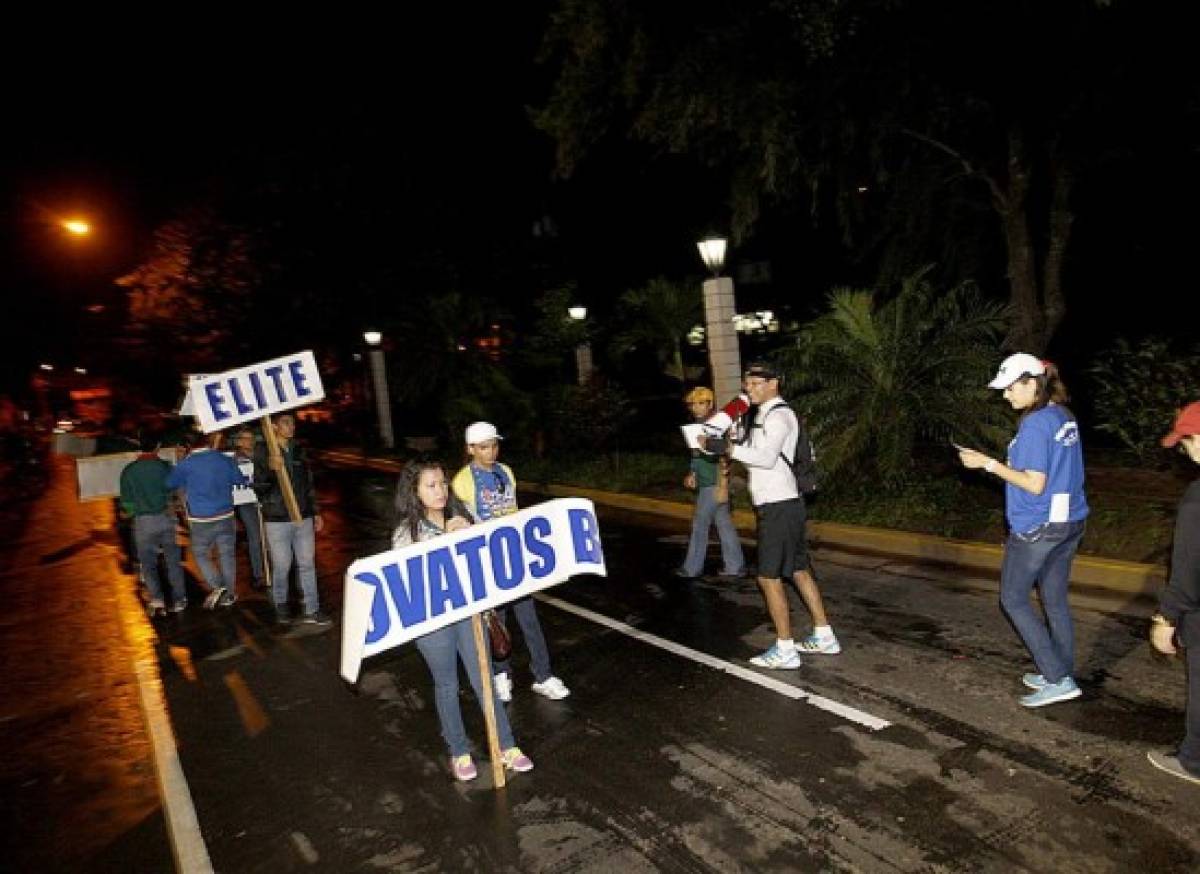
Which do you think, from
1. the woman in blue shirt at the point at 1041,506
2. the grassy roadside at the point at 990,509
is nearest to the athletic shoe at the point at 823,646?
the woman in blue shirt at the point at 1041,506

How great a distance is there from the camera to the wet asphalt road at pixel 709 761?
3.59 meters

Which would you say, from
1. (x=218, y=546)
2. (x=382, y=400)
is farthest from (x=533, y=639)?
(x=382, y=400)

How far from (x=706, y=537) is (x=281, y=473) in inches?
161

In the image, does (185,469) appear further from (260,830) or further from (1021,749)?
(1021,749)

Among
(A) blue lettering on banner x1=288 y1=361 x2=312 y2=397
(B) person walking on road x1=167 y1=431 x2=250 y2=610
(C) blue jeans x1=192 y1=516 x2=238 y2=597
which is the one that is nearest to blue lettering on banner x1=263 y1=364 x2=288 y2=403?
(A) blue lettering on banner x1=288 y1=361 x2=312 y2=397

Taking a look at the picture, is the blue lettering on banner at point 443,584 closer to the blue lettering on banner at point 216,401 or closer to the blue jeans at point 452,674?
the blue jeans at point 452,674

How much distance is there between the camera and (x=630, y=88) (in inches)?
490

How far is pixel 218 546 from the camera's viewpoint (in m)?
8.38

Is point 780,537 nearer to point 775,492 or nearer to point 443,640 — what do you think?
point 775,492

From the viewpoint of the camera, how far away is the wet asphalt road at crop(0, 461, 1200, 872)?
141 inches

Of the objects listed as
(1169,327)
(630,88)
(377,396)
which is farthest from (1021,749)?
(377,396)

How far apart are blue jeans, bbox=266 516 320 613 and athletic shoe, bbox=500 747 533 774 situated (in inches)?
152

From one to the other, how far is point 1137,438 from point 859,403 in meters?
3.05

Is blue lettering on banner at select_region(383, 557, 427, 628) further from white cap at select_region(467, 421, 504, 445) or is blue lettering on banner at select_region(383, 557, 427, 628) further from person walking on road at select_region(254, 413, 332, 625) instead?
person walking on road at select_region(254, 413, 332, 625)
